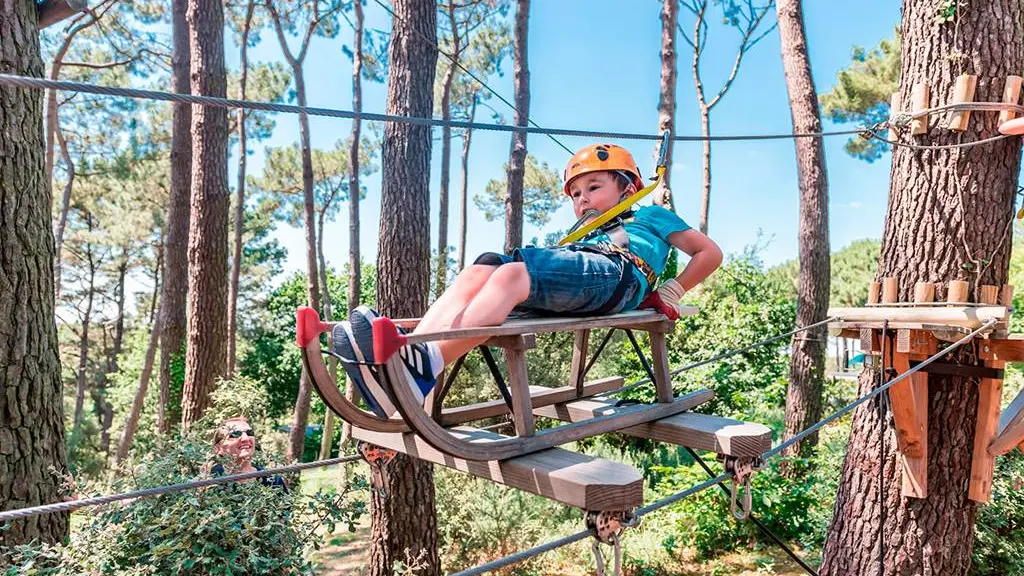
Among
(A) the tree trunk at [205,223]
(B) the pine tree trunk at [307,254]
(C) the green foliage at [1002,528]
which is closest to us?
(C) the green foliage at [1002,528]

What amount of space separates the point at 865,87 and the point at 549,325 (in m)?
15.1

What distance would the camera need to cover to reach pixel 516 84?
9586 millimetres

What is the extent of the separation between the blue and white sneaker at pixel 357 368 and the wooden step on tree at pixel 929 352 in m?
2.51

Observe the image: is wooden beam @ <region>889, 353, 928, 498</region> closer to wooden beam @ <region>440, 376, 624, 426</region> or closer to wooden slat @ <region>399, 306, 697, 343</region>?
wooden beam @ <region>440, 376, 624, 426</region>

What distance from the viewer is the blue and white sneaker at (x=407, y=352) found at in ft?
4.80

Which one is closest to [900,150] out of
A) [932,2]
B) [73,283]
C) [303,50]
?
[932,2]

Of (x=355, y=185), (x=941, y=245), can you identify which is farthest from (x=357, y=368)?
(x=355, y=185)

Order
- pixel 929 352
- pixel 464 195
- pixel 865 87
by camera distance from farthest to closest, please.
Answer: pixel 464 195
pixel 865 87
pixel 929 352

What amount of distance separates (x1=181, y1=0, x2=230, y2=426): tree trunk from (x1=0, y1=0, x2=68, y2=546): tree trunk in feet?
12.3

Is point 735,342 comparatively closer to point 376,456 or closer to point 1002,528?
point 1002,528

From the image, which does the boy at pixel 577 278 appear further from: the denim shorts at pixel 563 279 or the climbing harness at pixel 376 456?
the climbing harness at pixel 376 456

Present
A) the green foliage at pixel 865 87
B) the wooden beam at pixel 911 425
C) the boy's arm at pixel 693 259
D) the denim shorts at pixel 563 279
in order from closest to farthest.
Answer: the denim shorts at pixel 563 279
the boy's arm at pixel 693 259
the wooden beam at pixel 911 425
the green foliage at pixel 865 87

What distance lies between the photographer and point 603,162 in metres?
2.23

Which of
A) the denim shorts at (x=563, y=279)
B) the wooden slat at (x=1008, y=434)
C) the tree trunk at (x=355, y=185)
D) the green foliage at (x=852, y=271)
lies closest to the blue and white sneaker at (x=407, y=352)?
the denim shorts at (x=563, y=279)
